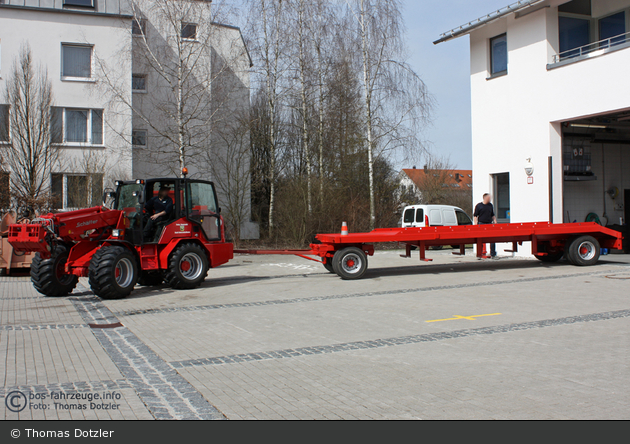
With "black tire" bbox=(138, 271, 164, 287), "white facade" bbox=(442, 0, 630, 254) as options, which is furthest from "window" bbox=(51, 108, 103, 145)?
"white facade" bbox=(442, 0, 630, 254)

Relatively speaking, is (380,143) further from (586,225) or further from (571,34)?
(586,225)

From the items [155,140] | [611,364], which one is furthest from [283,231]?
[611,364]

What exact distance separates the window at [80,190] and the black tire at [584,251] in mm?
17809

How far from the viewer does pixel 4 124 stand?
24656 millimetres

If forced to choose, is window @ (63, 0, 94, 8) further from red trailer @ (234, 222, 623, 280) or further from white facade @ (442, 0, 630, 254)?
red trailer @ (234, 222, 623, 280)

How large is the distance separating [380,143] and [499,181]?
26.7 feet

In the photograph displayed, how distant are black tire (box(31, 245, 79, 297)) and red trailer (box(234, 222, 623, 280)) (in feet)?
16.0

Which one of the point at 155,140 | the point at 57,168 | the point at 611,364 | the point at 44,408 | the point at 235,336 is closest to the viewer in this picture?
the point at 44,408

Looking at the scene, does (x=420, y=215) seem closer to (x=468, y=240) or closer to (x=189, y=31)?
(x=468, y=240)

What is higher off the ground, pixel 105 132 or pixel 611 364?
pixel 105 132

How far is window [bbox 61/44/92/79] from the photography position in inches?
1031

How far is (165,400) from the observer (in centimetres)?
466

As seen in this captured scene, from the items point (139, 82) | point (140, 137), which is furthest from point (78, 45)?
point (140, 137)

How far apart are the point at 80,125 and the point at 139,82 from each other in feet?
12.9
